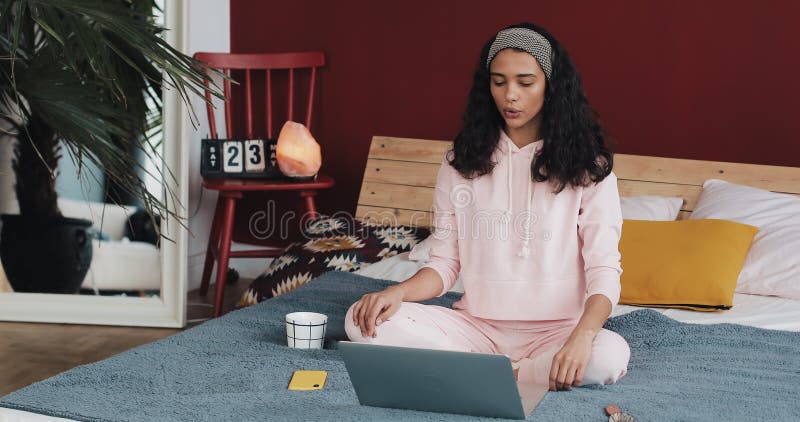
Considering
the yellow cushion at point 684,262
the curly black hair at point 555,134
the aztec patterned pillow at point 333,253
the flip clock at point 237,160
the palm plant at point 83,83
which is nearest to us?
the curly black hair at point 555,134

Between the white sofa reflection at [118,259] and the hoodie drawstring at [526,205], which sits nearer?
the hoodie drawstring at [526,205]

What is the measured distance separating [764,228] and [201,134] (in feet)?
7.46

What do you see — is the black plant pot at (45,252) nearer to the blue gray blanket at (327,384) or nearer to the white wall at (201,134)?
the white wall at (201,134)

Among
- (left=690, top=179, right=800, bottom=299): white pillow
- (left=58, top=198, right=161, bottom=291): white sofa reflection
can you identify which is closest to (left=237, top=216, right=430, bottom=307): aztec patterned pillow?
(left=58, top=198, right=161, bottom=291): white sofa reflection

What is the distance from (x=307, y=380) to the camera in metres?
1.75

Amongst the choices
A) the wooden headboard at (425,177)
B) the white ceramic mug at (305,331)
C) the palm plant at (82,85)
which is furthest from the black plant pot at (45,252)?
the white ceramic mug at (305,331)

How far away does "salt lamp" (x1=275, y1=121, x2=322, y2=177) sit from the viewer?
11.6ft

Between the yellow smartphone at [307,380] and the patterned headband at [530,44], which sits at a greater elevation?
the patterned headband at [530,44]

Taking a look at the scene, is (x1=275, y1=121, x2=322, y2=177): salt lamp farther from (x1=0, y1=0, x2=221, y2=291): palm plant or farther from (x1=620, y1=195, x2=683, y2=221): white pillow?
(x1=620, y1=195, x2=683, y2=221): white pillow

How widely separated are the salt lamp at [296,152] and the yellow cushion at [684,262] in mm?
1277

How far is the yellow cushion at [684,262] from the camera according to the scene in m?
2.56

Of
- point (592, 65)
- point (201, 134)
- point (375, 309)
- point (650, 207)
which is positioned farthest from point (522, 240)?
point (201, 134)

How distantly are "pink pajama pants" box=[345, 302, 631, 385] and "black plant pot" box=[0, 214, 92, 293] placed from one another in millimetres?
1825

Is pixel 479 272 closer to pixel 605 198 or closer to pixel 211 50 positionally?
pixel 605 198
